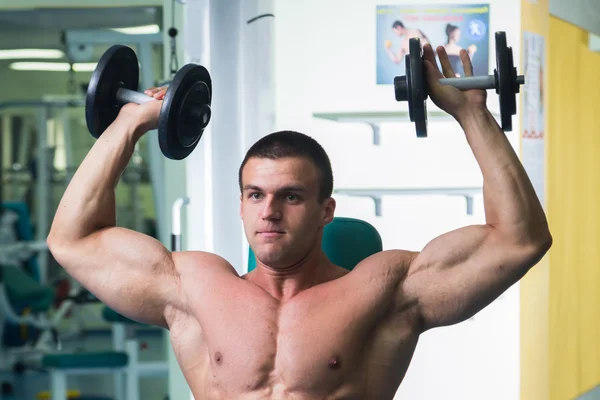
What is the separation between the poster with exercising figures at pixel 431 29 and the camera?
10.6 feet

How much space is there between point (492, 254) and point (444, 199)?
161 cm

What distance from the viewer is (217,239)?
292cm

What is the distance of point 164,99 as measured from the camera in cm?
176

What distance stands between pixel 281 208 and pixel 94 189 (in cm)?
41

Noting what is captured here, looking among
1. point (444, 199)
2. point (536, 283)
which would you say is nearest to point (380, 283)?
point (444, 199)

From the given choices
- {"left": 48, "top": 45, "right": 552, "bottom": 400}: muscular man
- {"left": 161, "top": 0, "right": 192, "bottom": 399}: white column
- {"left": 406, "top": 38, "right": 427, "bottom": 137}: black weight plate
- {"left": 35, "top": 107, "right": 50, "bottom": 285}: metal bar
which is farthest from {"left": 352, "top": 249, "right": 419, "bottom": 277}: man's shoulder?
{"left": 35, "top": 107, "right": 50, "bottom": 285}: metal bar

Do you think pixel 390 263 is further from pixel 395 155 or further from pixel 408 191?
pixel 395 155

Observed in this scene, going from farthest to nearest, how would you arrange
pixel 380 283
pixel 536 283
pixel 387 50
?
pixel 536 283
pixel 387 50
pixel 380 283

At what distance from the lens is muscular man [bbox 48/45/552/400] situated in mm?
1674

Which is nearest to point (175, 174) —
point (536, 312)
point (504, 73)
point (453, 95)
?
point (536, 312)

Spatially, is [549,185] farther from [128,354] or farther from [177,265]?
[177,265]

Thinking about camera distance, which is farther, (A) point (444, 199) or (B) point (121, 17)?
(B) point (121, 17)

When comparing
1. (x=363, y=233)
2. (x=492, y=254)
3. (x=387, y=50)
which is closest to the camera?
(x=492, y=254)

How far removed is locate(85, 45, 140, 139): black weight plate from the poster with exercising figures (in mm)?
1456
